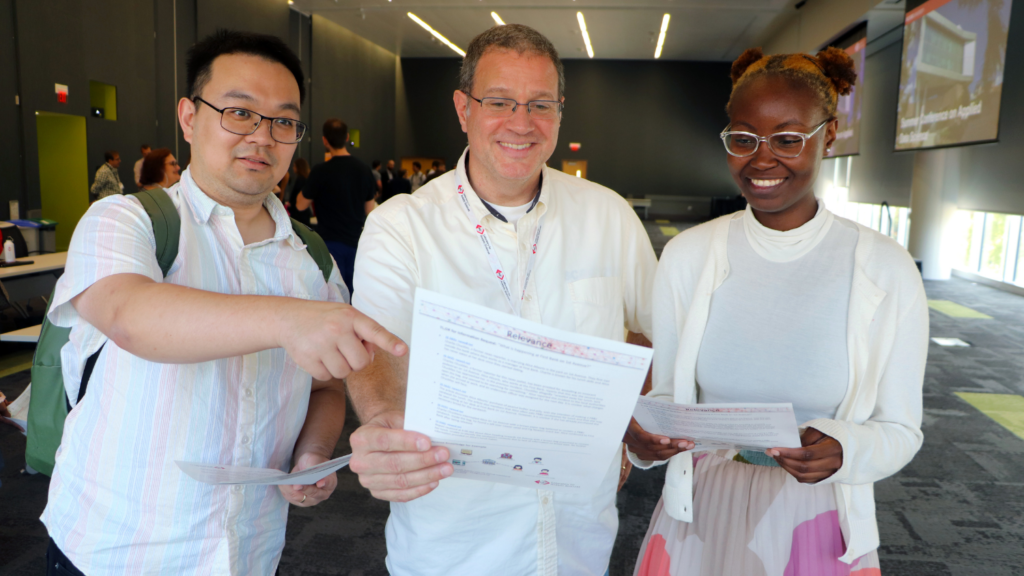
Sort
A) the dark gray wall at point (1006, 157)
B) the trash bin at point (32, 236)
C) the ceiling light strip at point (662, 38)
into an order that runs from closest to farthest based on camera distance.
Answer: the trash bin at point (32, 236) < the dark gray wall at point (1006, 157) < the ceiling light strip at point (662, 38)

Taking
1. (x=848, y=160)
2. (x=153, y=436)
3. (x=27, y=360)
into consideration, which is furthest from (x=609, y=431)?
(x=848, y=160)

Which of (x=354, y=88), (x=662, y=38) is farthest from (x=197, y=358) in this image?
(x=354, y=88)

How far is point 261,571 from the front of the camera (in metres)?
1.37

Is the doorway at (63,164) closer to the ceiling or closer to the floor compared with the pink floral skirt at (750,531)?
closer to the ceiling

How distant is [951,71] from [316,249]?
9.08m

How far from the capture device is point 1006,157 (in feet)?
28.1

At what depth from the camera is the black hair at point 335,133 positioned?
17.8ft

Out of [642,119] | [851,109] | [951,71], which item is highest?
[642,119]

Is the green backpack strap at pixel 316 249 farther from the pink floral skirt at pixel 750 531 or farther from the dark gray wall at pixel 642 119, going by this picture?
the dark gray wall at pixel 642 119

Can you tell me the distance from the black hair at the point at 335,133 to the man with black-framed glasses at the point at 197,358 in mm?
4181

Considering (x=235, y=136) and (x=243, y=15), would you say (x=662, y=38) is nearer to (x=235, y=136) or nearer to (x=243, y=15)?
(x=243, y=15)

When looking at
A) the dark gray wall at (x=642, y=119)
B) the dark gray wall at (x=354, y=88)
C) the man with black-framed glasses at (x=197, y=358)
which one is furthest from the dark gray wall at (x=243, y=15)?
the man with black-framed glasses at (x=197, y=358)

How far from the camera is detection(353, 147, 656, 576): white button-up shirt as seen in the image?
141cm

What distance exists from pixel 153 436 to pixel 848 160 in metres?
16.4
